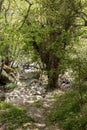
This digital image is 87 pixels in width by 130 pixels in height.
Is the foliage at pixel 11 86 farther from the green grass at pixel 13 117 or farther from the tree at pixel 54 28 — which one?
the green grass at pixel 13 117

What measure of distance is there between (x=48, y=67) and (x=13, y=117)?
7754mm

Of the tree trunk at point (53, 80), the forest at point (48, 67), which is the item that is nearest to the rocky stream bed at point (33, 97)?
the forest at point (48, 67)

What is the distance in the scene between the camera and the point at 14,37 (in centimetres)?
1487

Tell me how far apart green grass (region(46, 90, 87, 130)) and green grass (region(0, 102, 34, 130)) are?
36.9 inches

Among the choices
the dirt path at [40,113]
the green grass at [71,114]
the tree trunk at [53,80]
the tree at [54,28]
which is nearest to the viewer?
the green grass at [71,114]

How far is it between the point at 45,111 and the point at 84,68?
9.38ft

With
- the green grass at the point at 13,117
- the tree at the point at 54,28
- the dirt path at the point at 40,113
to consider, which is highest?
the tree at the point at 54,28

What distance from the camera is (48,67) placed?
19078mm

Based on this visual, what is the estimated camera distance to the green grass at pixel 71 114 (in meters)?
10.3

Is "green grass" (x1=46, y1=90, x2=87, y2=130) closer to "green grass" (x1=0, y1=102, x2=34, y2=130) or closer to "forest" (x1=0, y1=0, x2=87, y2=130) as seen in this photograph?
"forest" (x1=0, y1=0, x2=87, y2=130)

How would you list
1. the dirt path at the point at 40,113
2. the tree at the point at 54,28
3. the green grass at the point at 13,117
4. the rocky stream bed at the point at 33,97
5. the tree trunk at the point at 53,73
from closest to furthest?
1. the dirt path at the point at 40,113
2. the green grass at the point at 13,117
3. the rocky stream bed at the point at 33,97
4. the tree at the point at 54,28
5. the tree trunk at the point at 53,73

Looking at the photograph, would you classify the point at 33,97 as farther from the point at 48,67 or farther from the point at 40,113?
the point at 40,113

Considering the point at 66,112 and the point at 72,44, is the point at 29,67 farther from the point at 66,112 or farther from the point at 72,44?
the point at 66,112

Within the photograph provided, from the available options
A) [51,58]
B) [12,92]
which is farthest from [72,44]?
[12,92]
